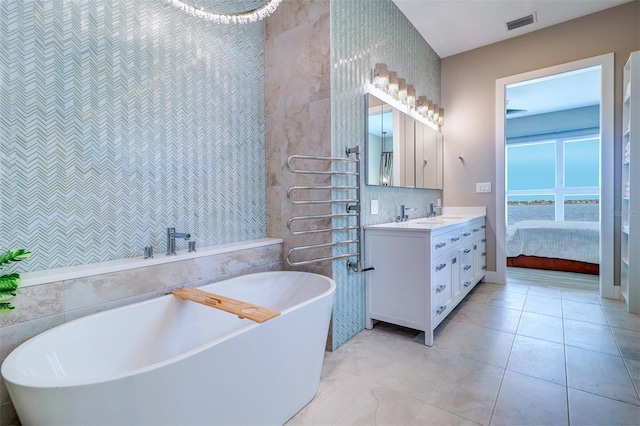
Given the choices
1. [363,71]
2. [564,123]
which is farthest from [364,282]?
[564,123]

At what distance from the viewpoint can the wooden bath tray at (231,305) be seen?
125 cm

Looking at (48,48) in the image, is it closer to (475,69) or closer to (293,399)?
(293,399)

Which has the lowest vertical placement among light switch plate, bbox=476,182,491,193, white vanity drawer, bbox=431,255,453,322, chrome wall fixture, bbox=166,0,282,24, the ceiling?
white vanity drawer, bbox=431,255,453,322

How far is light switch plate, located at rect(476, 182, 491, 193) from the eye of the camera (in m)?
3.63

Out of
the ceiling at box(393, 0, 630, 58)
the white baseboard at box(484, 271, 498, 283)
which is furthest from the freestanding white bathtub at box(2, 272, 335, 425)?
the ceiling at box(393, 0, 630, 58)

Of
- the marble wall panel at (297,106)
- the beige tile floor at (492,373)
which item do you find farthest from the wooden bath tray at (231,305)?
the marble wall panel at (297,106)

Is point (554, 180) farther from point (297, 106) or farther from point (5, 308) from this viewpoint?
point (5, 308)

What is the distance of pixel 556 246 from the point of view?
164 inches

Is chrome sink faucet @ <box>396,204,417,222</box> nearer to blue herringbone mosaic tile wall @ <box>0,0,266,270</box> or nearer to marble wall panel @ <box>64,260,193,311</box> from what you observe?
blue herringbone mosaic tile wall @ <box>0,0,266,270</box>

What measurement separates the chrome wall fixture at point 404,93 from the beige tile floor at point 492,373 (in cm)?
204

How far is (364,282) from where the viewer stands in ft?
7.94

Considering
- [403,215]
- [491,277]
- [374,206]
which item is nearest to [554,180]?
[491,277]

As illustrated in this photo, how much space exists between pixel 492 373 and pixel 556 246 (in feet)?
10.9

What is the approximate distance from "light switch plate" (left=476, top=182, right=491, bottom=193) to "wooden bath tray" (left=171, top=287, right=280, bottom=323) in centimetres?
327
